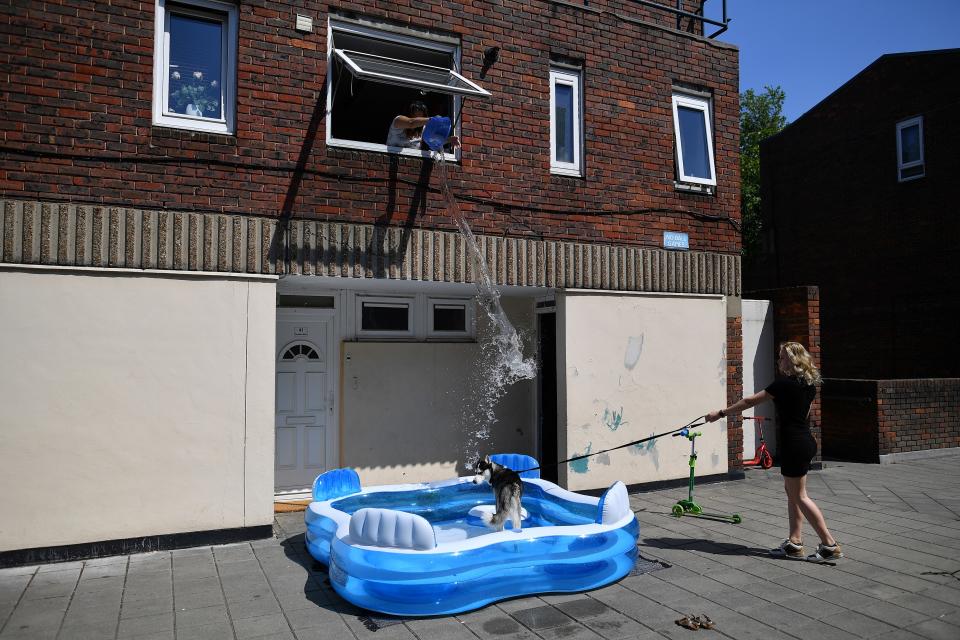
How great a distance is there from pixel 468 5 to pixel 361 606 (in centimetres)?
668

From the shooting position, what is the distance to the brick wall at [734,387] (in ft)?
31.9

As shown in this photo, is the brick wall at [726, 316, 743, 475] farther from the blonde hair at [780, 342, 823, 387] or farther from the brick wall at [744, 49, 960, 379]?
the brick wall at [744, 49, 960, 379]

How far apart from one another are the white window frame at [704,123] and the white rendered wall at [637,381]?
1701 mm

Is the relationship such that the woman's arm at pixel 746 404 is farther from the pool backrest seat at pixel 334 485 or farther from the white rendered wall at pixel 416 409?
the white rendered wall at pixel 416 409

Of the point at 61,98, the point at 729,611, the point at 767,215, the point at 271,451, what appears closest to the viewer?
the point at 729,611

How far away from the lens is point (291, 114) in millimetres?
7121

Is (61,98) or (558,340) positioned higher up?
(61,98)

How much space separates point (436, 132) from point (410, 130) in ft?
1.12

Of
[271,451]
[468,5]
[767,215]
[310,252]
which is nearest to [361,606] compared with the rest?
[271,451]

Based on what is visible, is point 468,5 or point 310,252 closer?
point 310,252

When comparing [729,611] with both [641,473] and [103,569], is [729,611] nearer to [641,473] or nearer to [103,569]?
[641,473]

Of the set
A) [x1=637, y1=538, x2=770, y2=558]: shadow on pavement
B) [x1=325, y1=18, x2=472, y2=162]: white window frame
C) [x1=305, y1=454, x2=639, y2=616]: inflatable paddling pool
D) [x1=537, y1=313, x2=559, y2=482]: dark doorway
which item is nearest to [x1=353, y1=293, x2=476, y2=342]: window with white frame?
[x1=537, y1=313, x2=559, y2=482]: dark doorway

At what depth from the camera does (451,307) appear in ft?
31.6

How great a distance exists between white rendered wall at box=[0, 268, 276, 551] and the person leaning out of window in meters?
2.21
